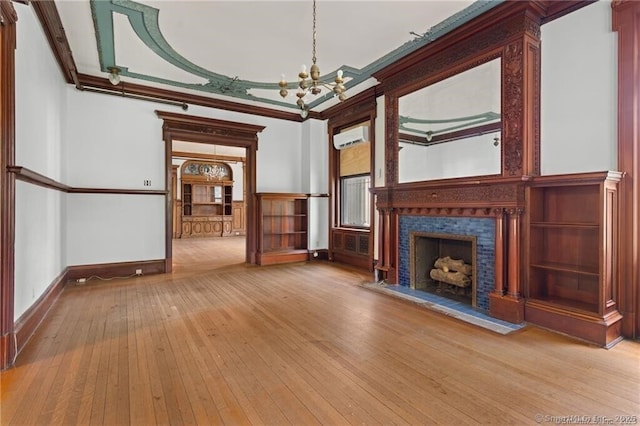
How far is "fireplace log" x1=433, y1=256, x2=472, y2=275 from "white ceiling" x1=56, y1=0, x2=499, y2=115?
290 centimetres

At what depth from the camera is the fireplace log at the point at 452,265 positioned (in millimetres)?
4059

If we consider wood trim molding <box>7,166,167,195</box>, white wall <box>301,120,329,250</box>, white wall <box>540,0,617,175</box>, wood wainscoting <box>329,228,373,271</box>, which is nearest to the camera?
wood trim molding <box>7,166,167,195</box>

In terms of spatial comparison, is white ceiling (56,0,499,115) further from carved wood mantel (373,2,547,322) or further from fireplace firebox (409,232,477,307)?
fireplace firebox (409,232,477,307)

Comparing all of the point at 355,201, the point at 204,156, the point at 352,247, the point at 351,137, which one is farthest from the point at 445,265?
the point at 204,156

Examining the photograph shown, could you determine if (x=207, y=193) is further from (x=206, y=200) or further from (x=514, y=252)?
(x=514, y=252)

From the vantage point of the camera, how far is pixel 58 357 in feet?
8.30

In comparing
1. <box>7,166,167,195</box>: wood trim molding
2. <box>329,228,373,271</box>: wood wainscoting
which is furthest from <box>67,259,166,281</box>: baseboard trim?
<box>329,228,373,271</box>: wood wainscoting

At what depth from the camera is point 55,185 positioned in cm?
393

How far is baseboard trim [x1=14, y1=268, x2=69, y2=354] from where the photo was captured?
2.69m

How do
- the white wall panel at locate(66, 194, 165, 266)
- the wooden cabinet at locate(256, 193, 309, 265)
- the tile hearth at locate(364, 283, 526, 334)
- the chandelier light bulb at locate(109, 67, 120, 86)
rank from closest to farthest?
the tile hearth at locate(364, 283, 526, 334), the chandelier light bulb at locate(109, 67, 120, 86), the white wall panel at locate(66, 194, 165, 266), the wooden cabinet at locate(256, 193, 309, 265)

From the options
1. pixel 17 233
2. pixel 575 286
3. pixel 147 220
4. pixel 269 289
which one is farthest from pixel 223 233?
pixel 575 286

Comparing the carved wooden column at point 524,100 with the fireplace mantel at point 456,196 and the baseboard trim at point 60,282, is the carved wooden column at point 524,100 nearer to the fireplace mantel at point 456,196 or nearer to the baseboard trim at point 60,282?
the fireplace mantel at point 456,196

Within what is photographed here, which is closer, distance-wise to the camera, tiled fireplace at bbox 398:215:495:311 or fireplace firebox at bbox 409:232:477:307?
tiled fireplace at bbox 398:215:495:311

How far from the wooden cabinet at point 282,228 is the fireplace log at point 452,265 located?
329 cm
